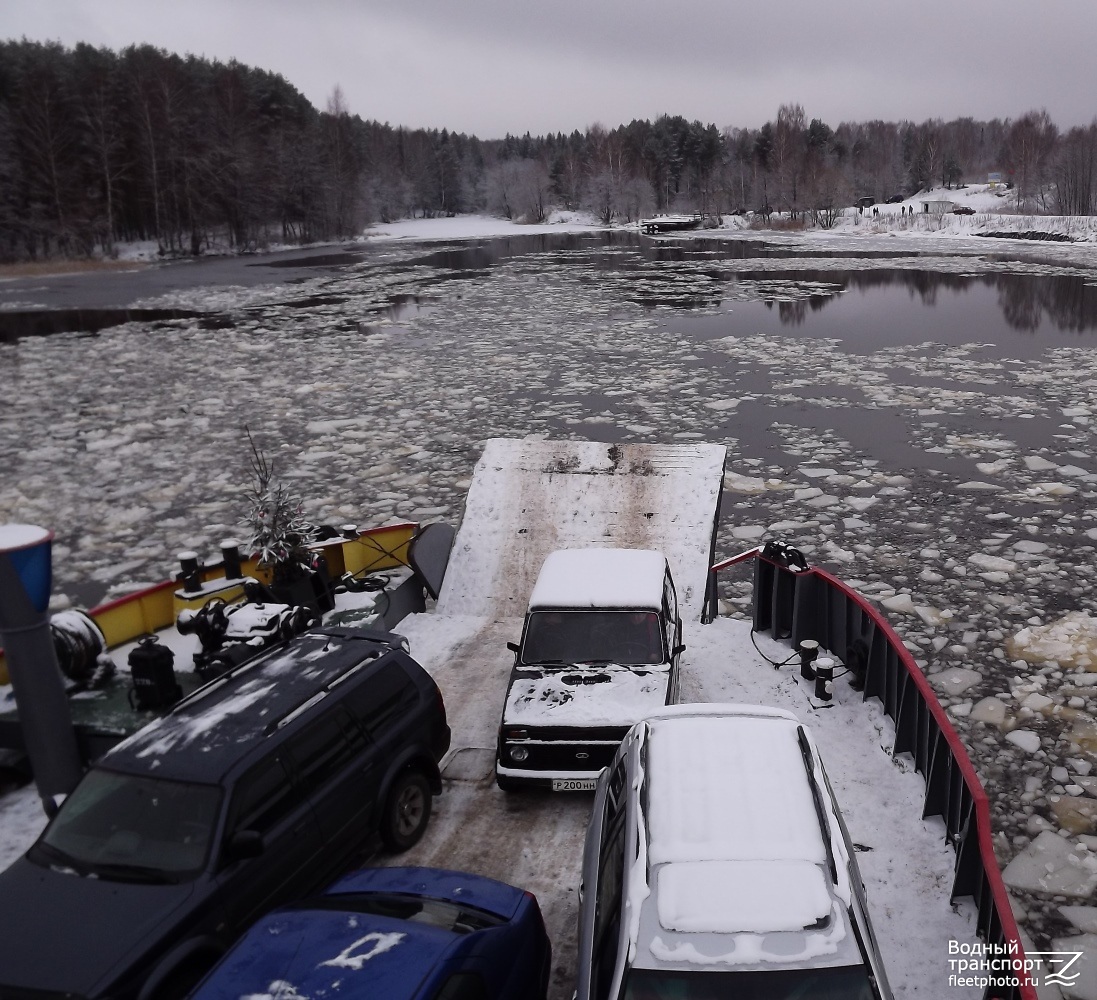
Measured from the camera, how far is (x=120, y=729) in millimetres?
7555

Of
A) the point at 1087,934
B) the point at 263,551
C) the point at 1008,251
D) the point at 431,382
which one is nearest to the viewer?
the point at 1087,934

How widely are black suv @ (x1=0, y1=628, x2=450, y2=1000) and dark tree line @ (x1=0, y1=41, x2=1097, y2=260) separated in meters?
86.9

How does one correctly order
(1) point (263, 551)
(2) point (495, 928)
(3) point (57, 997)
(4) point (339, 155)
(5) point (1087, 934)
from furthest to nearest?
(4) point (339, 155) → (1) point (263, 551) → (5) point (1087, 934) → (2) point (495, 928) → (3) point (57, 997)

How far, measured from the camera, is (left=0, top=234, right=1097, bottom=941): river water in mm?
10812

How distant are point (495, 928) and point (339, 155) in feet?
413

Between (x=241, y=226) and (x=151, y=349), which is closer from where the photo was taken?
(x=151, y=349)

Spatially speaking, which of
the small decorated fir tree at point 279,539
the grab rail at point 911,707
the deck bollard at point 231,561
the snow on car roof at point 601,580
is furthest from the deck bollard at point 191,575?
the grab rail at point 911,707

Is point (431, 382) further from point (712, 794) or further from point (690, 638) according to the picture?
point (712, 794)

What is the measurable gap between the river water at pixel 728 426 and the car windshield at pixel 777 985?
3191 mm

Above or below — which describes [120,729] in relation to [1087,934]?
above

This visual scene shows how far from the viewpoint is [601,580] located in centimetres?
864

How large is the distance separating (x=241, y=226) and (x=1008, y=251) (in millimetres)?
76843

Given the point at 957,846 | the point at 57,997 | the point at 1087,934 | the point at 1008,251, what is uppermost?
the point at 1008,251

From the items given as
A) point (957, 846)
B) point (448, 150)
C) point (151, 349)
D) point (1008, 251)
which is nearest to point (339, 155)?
point (448, 150)
